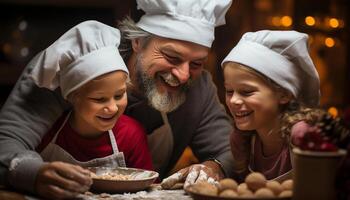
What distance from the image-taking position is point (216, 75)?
159 inches

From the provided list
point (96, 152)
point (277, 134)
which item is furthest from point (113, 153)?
point (277, 134)

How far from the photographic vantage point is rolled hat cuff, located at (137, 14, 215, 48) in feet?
7.92

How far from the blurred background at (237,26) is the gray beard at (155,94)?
87 cm

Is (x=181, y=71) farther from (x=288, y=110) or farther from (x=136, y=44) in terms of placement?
(x=288, y=110)

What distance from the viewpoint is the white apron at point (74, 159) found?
2.28 meters

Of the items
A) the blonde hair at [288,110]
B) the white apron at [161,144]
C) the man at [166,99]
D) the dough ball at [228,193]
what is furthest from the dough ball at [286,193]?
the white apron at [161,144]

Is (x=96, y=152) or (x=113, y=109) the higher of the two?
(x=113, y=109)

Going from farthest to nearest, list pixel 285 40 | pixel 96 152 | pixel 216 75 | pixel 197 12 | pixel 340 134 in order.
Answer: pixel 216 75, pixel 197 12, pixel 96 152, pixel 285 40, pixel 340 134

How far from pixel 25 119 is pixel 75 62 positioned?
0.89ft

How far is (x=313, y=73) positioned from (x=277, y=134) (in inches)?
8.7

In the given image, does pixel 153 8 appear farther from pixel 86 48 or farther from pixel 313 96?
pixel 313 96

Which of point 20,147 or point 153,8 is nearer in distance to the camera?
point 20,147

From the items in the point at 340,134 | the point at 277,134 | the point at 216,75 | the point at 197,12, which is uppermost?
the point at 197,12

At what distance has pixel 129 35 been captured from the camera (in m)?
2.55
